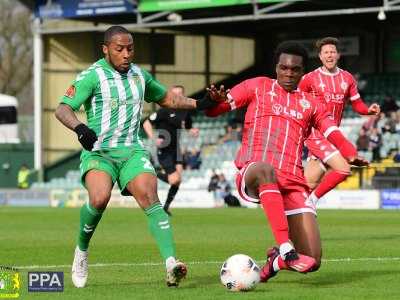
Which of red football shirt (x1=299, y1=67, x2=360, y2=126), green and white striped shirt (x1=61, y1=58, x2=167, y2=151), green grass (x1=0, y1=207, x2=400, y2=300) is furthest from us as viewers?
red football shirt (x1=299, y1=67, x2=360, y2=126)

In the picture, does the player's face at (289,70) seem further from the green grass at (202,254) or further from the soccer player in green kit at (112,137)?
the green grass at (202,254)

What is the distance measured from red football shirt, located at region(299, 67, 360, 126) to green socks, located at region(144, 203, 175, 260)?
615 centimetres

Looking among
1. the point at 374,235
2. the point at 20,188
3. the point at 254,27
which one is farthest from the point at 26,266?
the point at 254,27

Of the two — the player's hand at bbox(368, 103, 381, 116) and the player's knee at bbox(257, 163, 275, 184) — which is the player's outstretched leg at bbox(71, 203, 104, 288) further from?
the player's hand at bbox(368, 103, 381, 116)

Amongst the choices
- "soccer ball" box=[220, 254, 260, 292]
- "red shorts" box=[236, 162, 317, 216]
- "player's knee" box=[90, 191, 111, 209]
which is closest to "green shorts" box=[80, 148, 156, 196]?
"player's knee" box=[90, 191, 111, 209]

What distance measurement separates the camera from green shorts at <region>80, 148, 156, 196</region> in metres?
9.36

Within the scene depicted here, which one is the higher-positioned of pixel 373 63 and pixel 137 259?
pixel 373 63

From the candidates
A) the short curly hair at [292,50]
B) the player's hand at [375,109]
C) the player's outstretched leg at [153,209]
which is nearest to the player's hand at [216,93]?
the short curly hair at [292,50]

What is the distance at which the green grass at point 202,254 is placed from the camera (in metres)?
8.86

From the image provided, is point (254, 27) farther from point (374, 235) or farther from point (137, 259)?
point (137, 259)

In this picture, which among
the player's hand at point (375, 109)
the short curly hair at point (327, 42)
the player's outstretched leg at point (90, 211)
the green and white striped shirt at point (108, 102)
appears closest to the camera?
the player's outstretched leg at point (90, 211)

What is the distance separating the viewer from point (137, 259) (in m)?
12.3

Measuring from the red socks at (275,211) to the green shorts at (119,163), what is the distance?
987 mm

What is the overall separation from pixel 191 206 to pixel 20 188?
10346 mm
